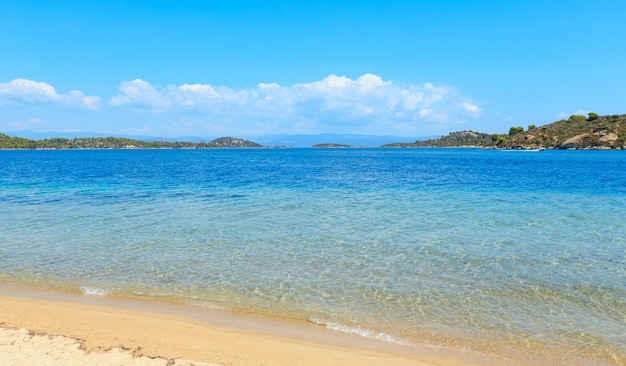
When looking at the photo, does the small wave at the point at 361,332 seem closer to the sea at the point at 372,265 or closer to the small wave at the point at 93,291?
the sea at the point at 372,265

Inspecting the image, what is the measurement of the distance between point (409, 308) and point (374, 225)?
10.7 meters

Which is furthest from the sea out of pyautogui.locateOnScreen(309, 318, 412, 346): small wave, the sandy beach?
the sandy beach

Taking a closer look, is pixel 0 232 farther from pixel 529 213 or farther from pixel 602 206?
pixel 602 206

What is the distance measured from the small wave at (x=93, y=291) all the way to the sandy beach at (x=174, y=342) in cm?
115

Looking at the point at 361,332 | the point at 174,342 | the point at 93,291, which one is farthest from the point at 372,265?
the point at 93,291

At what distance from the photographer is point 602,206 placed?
28.1 metres

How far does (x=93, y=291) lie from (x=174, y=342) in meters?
5.05

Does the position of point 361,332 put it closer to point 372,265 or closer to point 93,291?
point 372,265

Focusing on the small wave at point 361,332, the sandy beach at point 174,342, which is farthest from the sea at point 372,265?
the sandy beach at point 174,342

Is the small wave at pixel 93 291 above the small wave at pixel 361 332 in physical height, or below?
below

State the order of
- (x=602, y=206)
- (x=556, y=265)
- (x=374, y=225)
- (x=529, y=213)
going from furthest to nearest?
1. (x=602, y=206)
2. (x=529, y=213)
3. (x=374, y=225)
4. (x=556, y=265)

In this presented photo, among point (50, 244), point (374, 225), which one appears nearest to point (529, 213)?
point (374, 225)

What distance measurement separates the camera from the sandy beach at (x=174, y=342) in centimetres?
816

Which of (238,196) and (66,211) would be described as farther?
(238,196)
